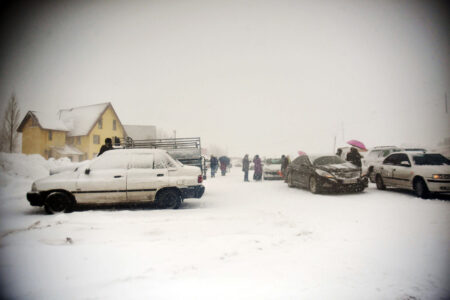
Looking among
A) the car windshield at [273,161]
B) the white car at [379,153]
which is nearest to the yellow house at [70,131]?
the car windshield at [273,161]

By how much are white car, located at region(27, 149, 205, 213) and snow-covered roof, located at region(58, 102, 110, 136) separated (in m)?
26.3

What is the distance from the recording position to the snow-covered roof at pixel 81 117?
2968 cm

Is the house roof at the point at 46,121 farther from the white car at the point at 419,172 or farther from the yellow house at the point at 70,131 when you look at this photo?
the white car at the point at 419,172

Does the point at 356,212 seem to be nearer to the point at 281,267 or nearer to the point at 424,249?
the point at 424,249

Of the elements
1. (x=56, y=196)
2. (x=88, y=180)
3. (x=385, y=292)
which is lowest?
Result: (x=385, y=292)

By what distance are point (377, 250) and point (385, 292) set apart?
3.96ft

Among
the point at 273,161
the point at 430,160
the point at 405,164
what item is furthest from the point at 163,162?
the point at 273,161

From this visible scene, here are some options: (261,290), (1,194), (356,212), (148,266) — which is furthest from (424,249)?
→ (1,194)

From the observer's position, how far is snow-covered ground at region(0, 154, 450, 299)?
2.63 m

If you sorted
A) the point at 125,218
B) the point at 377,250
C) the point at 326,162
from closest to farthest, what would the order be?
1. the point at 377,250
2. the point at 125,218
3. the point at 326,162

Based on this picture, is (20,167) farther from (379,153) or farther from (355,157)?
(379,153)

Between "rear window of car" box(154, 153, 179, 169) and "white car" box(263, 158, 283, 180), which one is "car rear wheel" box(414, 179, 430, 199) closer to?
"rear window of car" box(154, 153, 179, 169)

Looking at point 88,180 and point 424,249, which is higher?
point 88,180

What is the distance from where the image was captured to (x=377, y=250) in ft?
12.0
